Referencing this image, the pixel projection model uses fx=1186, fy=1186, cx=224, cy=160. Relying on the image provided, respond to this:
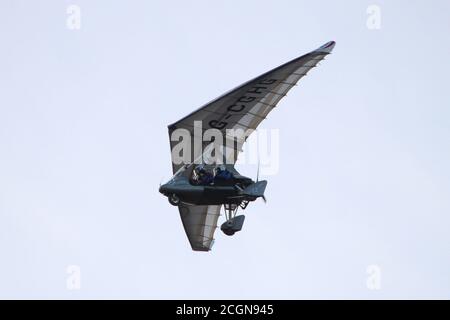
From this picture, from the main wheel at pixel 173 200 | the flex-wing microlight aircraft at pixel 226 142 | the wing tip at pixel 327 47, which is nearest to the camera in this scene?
the wing tip at pixel 327 47

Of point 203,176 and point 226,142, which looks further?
point 226,142

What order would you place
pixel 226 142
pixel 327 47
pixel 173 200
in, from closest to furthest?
pixel 327 47
pixel 173 200
pixel 226 142

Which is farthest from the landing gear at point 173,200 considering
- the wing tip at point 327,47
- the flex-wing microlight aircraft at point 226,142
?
the wing tip at point 327,47

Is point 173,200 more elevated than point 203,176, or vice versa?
point 203,176

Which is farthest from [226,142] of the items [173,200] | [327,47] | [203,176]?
[327,47]

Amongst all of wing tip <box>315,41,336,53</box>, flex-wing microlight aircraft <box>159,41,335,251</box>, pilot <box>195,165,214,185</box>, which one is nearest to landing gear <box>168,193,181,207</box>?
flex-wing microlight aircraft <box>159,41,335,251</box>

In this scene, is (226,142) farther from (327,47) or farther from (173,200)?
(327,47)

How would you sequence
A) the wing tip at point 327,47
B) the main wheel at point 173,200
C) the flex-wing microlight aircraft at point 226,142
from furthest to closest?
the main wheel at point 173,200 < the flex-wing microlight aircraft at point 226,142 < the wing tip at point 327,47

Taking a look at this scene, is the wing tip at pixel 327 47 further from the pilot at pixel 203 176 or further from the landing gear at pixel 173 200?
the landing gear at pixel 173 200

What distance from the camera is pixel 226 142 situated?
53562 mm

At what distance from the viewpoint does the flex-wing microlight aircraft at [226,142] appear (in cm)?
5109

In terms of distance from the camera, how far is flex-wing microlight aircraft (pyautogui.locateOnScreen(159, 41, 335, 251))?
51094 millimetres

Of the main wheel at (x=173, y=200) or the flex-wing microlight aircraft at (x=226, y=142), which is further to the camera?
the main wheel at (x=173, y=200)
